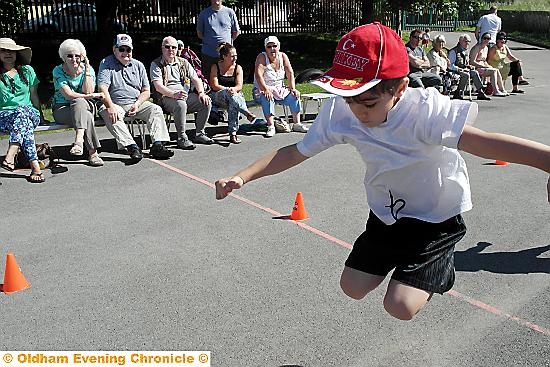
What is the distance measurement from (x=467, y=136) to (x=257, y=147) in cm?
678

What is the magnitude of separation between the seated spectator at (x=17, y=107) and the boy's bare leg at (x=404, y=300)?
18.4ft

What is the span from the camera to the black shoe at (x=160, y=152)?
8.52 metres

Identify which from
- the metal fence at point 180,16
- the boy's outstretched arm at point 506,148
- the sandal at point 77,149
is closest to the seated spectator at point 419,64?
the sandal at point 77,149

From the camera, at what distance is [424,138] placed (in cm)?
288

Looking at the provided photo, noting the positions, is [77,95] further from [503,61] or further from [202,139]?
[503,61]

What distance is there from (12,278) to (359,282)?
264 centimetres

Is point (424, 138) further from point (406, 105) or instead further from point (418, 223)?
point (418, 223)

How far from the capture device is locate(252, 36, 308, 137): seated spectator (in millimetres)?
10070

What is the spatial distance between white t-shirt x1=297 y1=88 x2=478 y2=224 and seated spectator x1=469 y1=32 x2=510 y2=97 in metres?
12.8

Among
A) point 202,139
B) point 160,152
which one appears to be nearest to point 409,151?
point 160,152

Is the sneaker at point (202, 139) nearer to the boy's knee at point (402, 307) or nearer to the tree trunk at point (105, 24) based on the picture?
the boy's knee at point (402, 307)

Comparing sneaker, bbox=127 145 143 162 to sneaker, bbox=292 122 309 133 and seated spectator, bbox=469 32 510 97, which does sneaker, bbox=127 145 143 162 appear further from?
seated spectator, bbox=469 32 510 97

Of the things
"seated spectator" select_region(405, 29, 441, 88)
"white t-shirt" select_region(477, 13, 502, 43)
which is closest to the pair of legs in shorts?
"seated spectator" select_region(405, 29, 441, 88)

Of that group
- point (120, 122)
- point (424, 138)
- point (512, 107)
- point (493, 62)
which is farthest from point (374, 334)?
point (493, 62)
